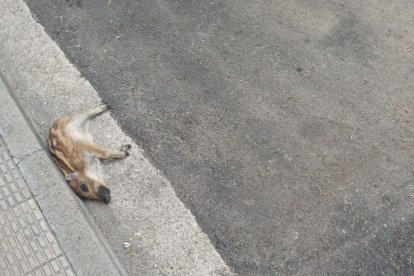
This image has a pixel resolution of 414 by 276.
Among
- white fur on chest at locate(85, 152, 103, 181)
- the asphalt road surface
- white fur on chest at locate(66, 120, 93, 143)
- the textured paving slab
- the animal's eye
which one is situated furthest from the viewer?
white fur on chest at locate(66, 120, 93, 143)

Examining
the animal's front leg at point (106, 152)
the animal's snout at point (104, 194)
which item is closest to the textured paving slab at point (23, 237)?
the animal's snout at point (104, 194)

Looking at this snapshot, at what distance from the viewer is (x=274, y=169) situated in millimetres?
4746

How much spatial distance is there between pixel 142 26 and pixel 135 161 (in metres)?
1.78

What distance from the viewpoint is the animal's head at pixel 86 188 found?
4742 millimetres

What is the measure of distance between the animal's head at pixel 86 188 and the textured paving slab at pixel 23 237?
0.41 metres

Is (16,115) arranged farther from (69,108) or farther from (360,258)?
(360,258)

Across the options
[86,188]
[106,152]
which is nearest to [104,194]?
[86,188]

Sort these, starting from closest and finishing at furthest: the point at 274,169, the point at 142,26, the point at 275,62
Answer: the point at 274,169
the point at 275,62
the point at 142,26

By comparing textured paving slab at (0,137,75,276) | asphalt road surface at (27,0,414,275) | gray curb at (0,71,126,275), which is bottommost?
textured paving slab at (0,137,75,276)

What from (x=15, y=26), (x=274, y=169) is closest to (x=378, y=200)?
(x=274, y=169)

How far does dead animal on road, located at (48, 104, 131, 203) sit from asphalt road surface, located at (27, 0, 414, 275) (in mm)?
414

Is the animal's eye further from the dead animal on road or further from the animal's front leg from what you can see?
the animal's front leg

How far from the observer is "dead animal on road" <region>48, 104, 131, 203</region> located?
15.6ft

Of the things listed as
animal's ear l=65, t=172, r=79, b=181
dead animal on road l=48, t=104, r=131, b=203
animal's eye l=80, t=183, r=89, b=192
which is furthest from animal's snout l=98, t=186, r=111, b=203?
animal's ear l=65, t=172, r=79, b=181
